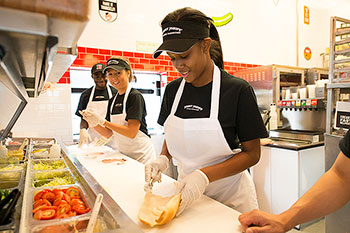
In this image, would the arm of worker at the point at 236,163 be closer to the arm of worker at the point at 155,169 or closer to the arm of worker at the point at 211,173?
the arm of worker at the point at 211,173

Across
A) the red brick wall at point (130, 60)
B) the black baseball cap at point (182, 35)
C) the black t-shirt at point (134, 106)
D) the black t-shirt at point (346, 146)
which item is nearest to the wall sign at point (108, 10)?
the red brick wall at point (130, 60)

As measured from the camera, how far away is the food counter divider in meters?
1.00

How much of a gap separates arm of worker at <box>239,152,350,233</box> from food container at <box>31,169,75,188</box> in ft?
4.07

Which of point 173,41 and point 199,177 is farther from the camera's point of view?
point 173,41

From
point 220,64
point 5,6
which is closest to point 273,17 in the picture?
point 220,64

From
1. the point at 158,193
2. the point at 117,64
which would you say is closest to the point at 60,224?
the point at 158,193

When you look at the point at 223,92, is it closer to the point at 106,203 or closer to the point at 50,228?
the point at 106,203

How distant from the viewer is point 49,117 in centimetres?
383

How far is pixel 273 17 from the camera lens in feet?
19.6

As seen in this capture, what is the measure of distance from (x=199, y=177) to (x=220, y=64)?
2.84 feet

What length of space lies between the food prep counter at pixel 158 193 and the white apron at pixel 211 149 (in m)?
0.19

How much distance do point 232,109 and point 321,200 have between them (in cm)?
64

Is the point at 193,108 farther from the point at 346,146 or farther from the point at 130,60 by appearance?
the point at 130,60

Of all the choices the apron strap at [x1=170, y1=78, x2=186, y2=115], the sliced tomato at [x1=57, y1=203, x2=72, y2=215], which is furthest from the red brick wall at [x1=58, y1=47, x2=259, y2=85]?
the sliced tomato at [x1=57, y1=203, x2=72, y2=215]
